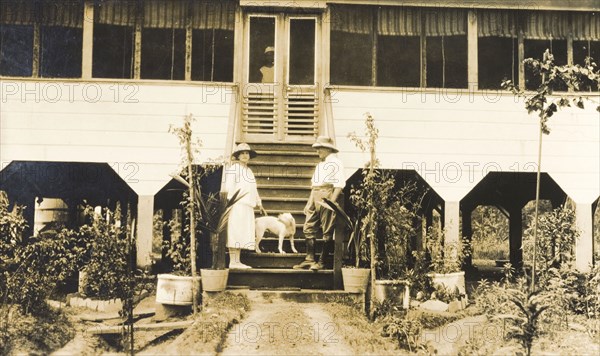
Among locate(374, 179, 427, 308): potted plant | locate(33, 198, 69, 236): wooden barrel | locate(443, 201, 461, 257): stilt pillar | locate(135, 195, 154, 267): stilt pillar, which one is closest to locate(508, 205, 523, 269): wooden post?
locate(443, 201, 461, 257): stilt pillar

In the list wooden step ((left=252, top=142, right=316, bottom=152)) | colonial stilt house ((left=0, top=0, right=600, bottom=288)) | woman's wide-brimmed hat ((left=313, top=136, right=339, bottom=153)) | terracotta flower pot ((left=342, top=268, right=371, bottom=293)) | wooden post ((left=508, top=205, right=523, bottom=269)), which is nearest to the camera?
terracotta flower pot ((left=342, top=268, right=371, bottom=293))

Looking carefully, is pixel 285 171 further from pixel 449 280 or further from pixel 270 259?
pixel 449 280

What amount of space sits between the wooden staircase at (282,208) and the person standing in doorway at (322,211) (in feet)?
0.76

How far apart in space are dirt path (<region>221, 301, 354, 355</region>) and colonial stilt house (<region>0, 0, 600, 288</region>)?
125 inches

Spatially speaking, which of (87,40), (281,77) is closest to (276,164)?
(281,77)

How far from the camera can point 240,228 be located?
9477 mm

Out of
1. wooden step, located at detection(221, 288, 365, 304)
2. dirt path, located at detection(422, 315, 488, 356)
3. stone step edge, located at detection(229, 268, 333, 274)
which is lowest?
dirt path, located at detection(422, 315, 488, 356)

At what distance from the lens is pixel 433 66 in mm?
13336

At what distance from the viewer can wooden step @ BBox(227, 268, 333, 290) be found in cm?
924

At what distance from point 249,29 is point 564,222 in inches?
262

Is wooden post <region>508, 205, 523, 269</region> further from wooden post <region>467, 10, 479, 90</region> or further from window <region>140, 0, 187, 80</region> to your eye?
window <region>140, 0, 187, 80</region>

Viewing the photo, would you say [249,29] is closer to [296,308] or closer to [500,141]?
[500,141]

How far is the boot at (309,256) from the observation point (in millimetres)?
9531

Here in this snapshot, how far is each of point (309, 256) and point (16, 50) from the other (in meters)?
7.21
